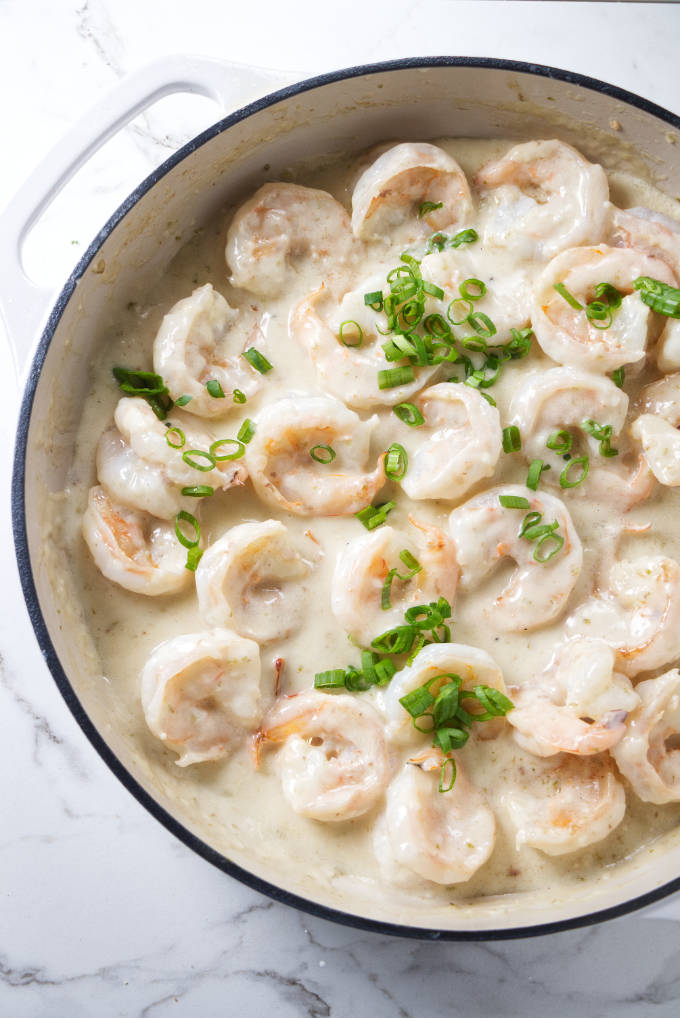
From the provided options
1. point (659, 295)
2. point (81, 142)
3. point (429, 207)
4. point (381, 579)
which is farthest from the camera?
point (429, 207)

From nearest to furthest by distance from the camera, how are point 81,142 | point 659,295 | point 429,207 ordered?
point 81,142
point 659,295
point 429,207

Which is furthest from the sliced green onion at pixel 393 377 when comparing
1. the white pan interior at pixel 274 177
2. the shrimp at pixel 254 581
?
the white pan interior at pixel 274 177

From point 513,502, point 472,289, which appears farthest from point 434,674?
point 472,289

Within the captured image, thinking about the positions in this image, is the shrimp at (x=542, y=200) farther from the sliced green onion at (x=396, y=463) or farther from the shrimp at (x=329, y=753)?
the shrimp at (x=329, y=753)

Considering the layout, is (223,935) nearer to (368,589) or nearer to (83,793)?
(83,793)

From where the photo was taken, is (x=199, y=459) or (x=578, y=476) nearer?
(x=199, y=459)

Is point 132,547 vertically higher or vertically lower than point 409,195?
lower

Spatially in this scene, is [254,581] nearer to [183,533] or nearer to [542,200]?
[183,533]

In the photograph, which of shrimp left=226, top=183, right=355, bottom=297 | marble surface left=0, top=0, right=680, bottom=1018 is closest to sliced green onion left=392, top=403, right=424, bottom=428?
shrimp left=226, top=183, right=355, bottom=297

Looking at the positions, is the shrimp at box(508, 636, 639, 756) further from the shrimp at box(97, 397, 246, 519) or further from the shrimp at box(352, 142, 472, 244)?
the shrimp at box(352, 142, 472, 244)
